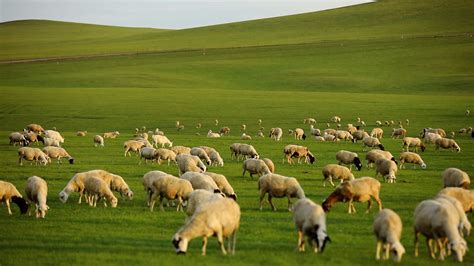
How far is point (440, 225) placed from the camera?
1310cm

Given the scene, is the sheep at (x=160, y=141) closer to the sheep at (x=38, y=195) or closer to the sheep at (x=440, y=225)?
the sheep at (x=38, y=195)

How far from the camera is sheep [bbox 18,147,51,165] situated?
27.4 m

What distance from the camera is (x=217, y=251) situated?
14.0 meters

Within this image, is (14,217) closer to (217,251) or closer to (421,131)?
(217,251)

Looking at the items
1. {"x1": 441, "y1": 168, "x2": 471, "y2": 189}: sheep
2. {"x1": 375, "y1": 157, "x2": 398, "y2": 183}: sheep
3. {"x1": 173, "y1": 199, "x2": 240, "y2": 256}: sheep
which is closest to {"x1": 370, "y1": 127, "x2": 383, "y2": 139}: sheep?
{"x1": 375, "y1": 157, "x2": 398, "y2": 183}: sheep

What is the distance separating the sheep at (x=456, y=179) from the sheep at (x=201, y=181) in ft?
23.7

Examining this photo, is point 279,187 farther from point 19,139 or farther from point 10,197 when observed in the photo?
point 19,139

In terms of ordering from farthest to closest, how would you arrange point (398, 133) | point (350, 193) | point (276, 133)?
point (398, 133) < point (276, 133) < point (350, 193)

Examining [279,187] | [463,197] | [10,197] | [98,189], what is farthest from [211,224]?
[10,197]


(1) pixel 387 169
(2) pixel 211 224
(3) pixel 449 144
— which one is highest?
(3) pixel 449 144

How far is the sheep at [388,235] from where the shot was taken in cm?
1287

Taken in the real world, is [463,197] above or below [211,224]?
above

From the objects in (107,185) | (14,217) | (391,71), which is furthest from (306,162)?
(391,71)

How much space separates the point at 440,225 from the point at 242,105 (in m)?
48.7
